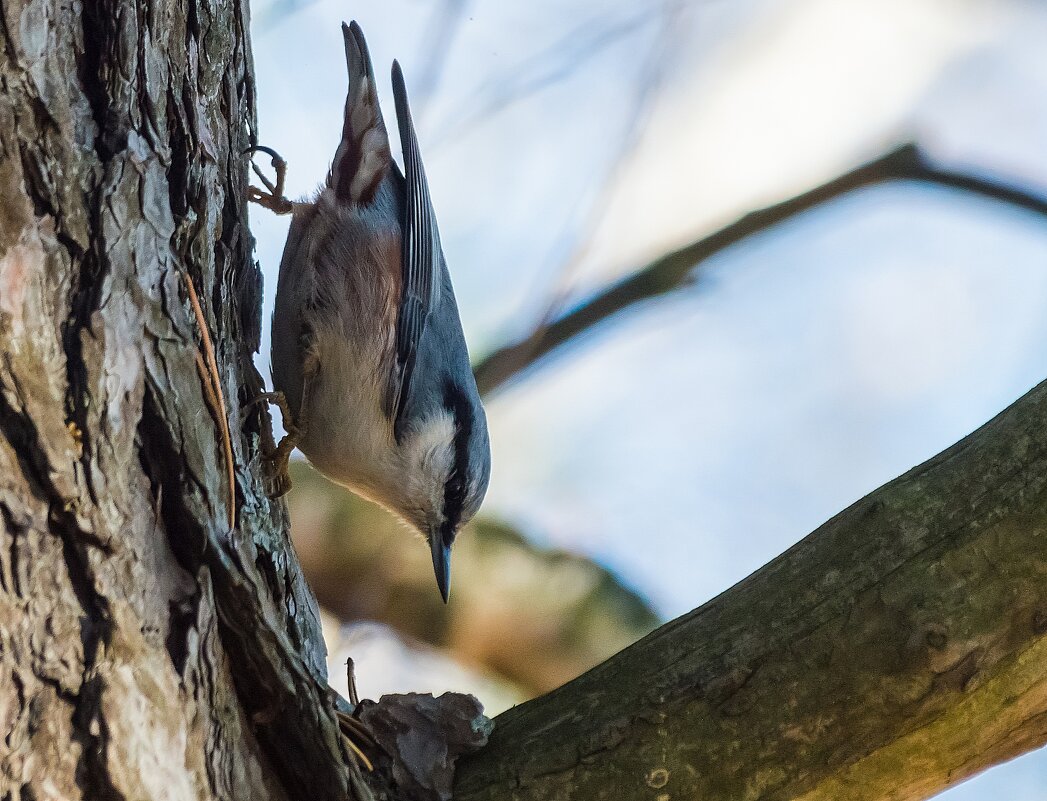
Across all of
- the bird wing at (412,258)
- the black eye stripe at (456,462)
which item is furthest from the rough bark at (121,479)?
the black eye stripe at (456,462)

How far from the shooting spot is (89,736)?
95 centimetres

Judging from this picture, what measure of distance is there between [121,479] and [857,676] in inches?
36.0

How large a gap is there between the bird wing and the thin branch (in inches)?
31.6

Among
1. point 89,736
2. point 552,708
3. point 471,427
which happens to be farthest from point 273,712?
point 471,427

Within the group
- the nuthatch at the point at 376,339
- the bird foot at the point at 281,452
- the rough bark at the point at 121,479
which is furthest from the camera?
the nuthatch at the point at 376,339

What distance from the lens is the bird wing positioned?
231 centimetres

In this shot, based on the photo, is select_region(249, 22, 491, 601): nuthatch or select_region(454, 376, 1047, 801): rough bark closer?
select_region(454, 376, 1047, 801): rough bark

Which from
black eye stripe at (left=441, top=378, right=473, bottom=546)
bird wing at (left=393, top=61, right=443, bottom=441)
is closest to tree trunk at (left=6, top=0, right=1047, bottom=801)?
bird wing at (left=393, top=61, right=443, bottom=441)

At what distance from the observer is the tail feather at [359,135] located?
2410mm

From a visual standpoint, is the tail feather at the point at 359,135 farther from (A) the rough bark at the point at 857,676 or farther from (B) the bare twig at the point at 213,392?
(A) the rough bark at the point at 857,676

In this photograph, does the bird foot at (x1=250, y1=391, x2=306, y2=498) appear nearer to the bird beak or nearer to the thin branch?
the bird beak

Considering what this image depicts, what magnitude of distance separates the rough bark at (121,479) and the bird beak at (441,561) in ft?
3.22

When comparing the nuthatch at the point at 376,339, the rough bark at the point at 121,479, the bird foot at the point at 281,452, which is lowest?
the rough bark at the point at 121,479

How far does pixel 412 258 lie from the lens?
241 centimetres
